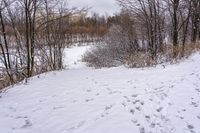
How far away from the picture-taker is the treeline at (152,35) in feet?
45.1

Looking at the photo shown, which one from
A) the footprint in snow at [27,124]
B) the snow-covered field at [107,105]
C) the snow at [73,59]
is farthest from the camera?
the snow at [73,59]

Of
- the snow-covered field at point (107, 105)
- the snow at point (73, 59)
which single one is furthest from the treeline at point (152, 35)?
the snow-covered field at point (107, 105)

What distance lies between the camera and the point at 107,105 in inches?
259

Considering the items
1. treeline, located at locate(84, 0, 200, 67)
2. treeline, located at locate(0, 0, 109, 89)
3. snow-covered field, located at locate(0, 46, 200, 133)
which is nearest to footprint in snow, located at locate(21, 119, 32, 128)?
snow-covered field, located at locate(0, 46, 200, 133)

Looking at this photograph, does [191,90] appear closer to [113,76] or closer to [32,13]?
[113,76]

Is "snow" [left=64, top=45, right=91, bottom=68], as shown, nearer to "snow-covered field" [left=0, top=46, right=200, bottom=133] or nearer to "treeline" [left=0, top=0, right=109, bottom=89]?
"treeline" [left=0, top=0, right=109, bottom=89]

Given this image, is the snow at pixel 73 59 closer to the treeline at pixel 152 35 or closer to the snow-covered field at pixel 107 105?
the treeline at pixel 152 35

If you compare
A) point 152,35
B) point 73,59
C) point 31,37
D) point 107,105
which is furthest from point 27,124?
point 73,59

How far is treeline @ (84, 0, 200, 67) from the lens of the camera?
1373 centimetres

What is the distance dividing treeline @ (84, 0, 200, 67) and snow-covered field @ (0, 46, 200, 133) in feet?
14.1

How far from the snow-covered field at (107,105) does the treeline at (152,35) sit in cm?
430

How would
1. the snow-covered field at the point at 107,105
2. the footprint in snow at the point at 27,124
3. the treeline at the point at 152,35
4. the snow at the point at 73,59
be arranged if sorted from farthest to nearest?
the snow at the point at 73,59, the treeline at the point at 152,35, the footprint in snow at the point at 27,124, the snow-covered field at the point at 107,105

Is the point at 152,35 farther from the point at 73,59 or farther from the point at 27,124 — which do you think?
the point at 73,59

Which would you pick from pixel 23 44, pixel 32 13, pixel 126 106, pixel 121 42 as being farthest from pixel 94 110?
pixel 121 42
